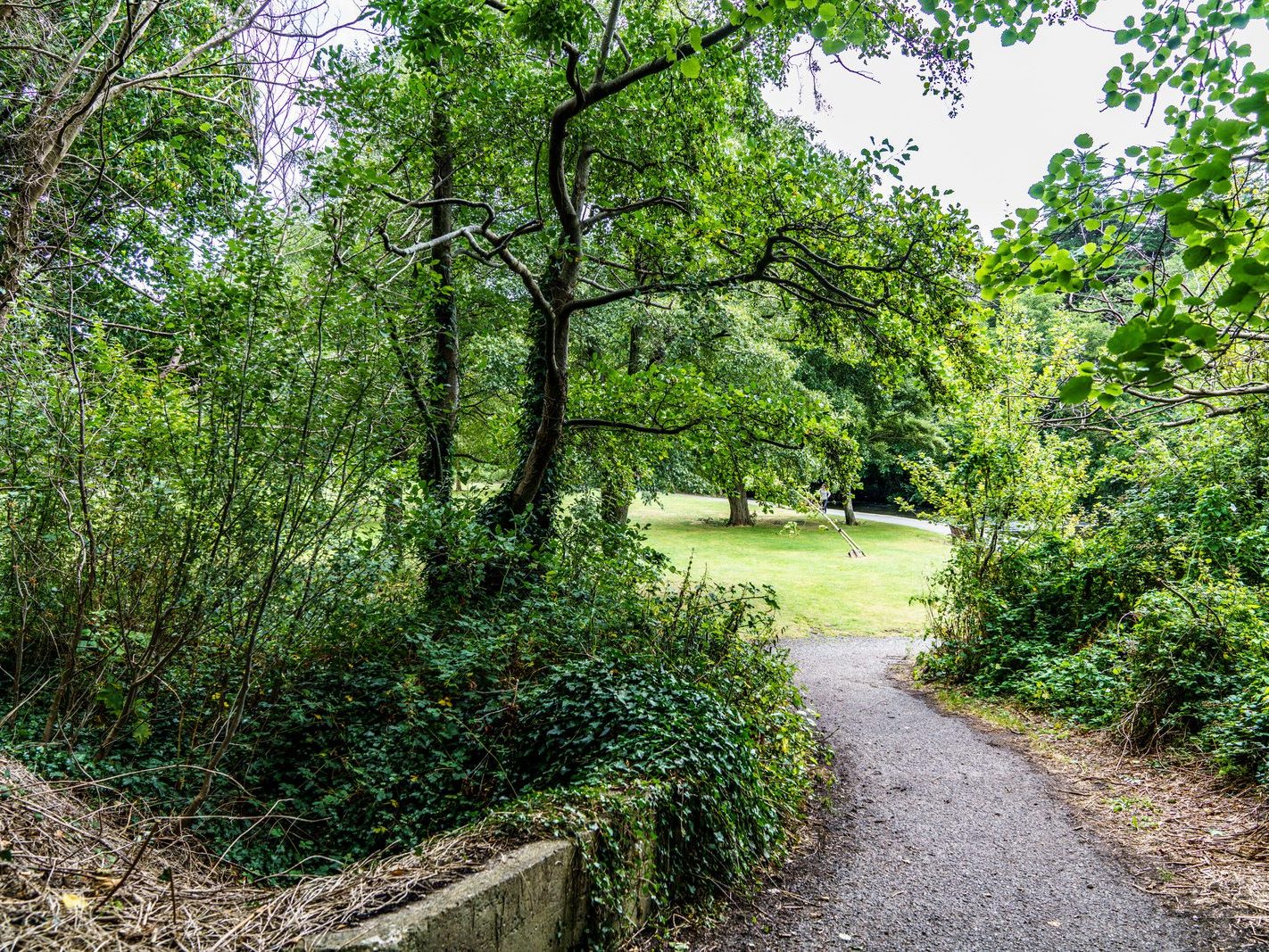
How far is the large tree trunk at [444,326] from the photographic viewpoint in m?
7.66

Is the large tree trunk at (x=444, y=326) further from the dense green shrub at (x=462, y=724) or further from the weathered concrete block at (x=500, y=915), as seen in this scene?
the weathered concrete block at (x=500, y=915)

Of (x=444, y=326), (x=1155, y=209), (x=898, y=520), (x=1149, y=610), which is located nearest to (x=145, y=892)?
(x=1155, y=209)

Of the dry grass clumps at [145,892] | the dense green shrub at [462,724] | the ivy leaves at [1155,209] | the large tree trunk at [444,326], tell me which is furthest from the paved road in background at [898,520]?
the dry grass clumps at [145,892]

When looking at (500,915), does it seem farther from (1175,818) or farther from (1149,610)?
(1149,610)

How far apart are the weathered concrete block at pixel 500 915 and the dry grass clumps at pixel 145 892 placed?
129mm

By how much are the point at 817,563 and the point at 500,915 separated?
1949 centimetres

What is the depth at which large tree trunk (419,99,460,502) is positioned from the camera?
7664mm

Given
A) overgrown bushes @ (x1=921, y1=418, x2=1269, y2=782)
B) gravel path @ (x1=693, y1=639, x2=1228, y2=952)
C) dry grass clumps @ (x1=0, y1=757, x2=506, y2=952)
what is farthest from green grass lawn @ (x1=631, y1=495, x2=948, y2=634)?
dry grass clumps @ (x1=0, y1=757, x2=506, y2=952)

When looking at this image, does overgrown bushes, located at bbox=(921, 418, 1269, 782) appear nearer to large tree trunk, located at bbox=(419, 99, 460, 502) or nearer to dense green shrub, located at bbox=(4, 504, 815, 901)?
dense green shrub, located at bbox=(4, 504, 815, 901)

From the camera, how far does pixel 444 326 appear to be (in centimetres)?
758

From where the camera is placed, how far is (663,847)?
3.66 meters

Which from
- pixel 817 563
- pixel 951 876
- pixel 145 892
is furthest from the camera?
pixel 817 563

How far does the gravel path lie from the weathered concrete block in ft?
3.15

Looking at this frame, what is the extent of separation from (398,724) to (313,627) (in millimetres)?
1087
